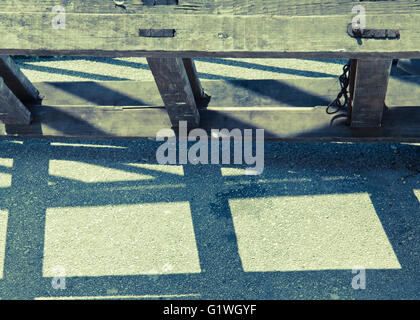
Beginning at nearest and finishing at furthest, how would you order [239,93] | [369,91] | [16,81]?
[369,91], [16,81], [239,93]

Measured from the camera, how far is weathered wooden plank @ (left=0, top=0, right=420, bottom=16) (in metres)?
2.15

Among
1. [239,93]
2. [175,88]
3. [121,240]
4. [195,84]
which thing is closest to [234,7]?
[175,88]

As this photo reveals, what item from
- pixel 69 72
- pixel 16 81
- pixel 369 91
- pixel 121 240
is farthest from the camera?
pixel 69 72

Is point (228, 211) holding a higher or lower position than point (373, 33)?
lower

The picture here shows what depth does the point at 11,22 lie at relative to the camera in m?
2.30

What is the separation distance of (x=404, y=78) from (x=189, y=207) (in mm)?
2219

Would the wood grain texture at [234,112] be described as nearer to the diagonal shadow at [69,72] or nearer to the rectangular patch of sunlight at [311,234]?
the rectangular patch of sunlight at [311,234]

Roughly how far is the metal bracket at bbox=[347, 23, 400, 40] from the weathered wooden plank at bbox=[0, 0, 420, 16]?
0.33ft

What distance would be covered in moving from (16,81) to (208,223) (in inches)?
83.1

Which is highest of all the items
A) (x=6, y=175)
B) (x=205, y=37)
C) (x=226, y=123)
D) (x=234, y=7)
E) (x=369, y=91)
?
(x=234, y=7)

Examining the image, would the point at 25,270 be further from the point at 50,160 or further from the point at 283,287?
the point at 283,287

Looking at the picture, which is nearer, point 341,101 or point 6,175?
point 341,101

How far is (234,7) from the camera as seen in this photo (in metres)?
2.22

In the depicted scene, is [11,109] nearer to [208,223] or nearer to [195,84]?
[195,84]
